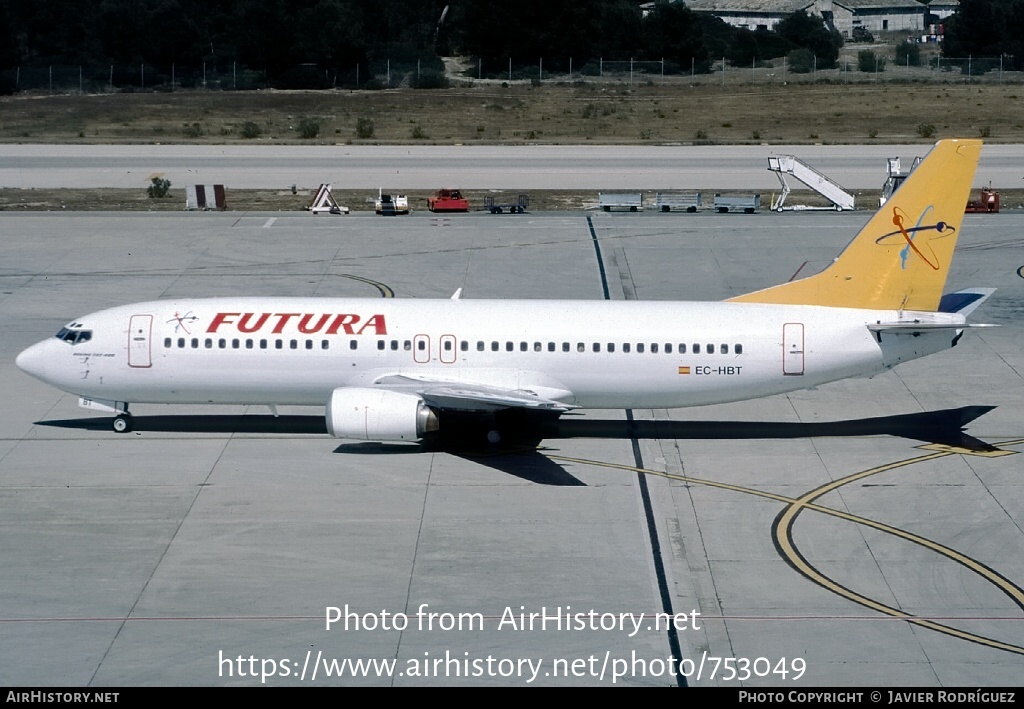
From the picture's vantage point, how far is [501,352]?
36062mm

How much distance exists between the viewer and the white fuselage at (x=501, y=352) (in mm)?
35719

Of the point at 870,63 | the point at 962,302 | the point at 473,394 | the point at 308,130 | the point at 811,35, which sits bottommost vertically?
the point at 473,394

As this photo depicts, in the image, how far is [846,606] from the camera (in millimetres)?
25953

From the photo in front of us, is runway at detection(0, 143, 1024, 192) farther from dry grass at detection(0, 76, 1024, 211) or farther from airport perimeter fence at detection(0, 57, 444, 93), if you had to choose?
airport perimeter fence at detection(0, 57, 444, 93)

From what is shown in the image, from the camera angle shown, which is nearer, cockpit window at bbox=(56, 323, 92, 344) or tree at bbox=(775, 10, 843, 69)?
cockpit window at bbox=(56, 323, 92, 344)

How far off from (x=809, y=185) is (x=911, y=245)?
44.1 meters

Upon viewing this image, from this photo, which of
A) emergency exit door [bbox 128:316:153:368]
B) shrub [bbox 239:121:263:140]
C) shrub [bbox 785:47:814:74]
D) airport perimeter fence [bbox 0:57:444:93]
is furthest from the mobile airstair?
shrub [bbox 785:47:814:74]

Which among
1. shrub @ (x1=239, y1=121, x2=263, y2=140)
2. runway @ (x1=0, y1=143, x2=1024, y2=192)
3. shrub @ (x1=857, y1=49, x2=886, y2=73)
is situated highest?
shrub @ (x1=857, y1=49, x2=886, y2=73)

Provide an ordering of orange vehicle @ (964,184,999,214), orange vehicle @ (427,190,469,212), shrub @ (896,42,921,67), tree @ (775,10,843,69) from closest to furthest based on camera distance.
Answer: orange vehicle @ (964,184,999,214)
orange vehicle @ (427,190,469,212)
shrub @ (896,42,921,67)
tree @ (775,10,843,69)

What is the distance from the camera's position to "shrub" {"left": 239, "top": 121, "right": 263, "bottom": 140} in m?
113

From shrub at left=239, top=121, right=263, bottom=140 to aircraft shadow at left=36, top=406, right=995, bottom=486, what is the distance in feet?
256

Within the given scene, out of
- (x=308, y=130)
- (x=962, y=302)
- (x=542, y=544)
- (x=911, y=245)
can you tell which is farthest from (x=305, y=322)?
(x=308, y=130)

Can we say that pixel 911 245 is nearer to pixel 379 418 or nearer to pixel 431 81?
pixel 379 418

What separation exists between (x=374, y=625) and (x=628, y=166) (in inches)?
2907
